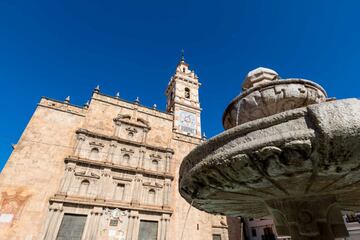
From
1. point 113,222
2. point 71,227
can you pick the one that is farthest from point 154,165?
point 71,227

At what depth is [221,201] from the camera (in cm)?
274

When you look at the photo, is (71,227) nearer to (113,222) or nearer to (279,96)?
(113,222)

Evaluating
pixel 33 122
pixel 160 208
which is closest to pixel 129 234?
pixel 160 208

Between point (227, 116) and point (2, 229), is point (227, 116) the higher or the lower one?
the higher one

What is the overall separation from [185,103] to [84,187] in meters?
15.4

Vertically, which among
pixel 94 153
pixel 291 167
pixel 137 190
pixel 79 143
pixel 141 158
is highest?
pixel 79 143

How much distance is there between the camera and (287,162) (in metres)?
1.64

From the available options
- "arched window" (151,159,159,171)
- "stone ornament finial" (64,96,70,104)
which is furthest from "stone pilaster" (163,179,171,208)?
"stone ornament finial" (64,96,70,104)

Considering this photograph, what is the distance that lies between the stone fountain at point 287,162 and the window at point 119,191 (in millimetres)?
12634

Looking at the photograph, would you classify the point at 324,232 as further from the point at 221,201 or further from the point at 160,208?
the point at 160,208

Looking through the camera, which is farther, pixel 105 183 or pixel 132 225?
pixel 105 183

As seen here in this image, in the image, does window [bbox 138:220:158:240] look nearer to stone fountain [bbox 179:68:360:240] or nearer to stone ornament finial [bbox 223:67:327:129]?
stone fountain [bbox 179:68:360:240]

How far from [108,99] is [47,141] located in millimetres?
5946

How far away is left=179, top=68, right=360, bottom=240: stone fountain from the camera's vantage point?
1.52m
